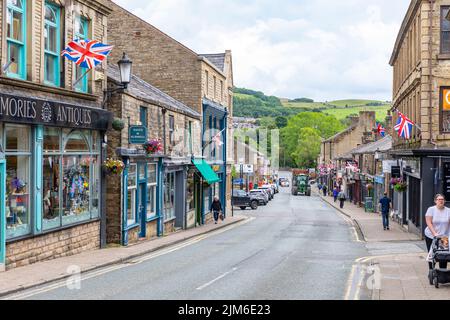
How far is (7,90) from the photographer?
53.6 feet

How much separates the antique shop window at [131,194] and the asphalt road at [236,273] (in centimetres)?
256

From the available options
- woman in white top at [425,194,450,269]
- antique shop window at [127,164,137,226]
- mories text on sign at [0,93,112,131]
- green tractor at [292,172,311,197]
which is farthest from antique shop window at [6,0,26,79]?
green tractor at [292,172,311,197]

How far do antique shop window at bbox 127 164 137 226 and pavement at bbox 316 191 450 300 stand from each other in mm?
8749

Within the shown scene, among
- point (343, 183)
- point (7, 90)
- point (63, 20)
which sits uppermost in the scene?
point (63, 20)

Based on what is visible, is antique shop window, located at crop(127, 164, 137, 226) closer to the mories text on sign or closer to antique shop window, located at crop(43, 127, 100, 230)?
antique shop window, located at crop(43, 127, 100, 230)

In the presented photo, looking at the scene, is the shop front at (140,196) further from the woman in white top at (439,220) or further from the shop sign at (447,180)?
the woman in white top at (439,220)

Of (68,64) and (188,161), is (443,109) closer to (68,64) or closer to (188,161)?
(188,161)

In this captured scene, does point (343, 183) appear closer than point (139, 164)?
No

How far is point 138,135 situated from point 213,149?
1982cm

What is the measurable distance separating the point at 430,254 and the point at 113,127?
38.9 feet

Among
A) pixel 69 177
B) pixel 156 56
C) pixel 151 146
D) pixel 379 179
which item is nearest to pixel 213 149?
pixel 156 56

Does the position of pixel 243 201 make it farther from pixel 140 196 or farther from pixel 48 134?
pixel 48 134

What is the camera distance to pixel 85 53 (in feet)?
62.1
